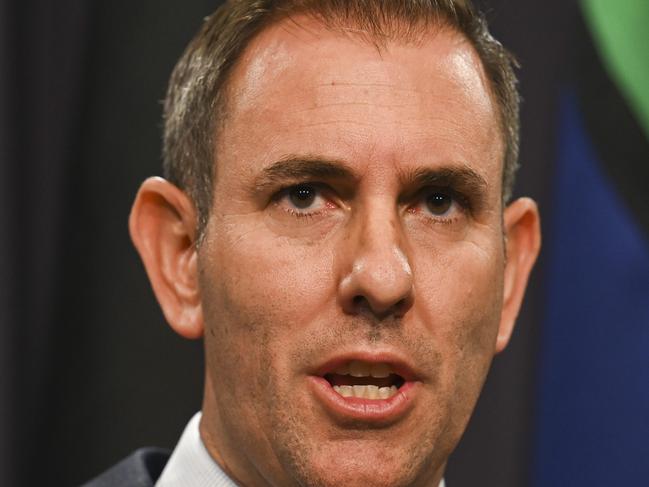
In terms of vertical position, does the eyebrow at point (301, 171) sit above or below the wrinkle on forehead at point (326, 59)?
below

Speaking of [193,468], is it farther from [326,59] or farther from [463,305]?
[326,59]

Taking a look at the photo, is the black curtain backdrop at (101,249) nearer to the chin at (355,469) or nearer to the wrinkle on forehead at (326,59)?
the wrinkle on forehead at (326,59)

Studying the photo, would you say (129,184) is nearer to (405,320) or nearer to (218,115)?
(218,115)

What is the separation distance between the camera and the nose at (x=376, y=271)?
141 cm

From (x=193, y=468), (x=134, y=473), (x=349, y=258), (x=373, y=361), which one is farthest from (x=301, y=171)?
(x=134, y=473)

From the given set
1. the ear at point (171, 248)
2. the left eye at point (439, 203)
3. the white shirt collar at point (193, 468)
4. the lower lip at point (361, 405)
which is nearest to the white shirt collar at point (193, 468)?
the white shirt collar at point (193, 468)

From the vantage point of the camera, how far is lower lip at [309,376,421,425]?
1.44 meters

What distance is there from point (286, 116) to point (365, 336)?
0.34m

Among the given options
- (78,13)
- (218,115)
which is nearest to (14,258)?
(78,13)

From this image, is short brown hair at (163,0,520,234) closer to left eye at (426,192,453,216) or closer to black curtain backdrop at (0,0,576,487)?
left eye at (426,192,453,216)

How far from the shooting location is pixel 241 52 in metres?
1.63

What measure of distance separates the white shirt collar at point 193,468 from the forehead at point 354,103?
460 millimetres

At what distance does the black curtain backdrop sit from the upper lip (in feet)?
2.93

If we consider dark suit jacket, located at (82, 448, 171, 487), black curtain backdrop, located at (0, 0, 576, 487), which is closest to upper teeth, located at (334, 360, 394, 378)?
dark suit jacket, located at (82, 448, 171, 487)
